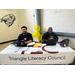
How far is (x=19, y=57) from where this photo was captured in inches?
48.1

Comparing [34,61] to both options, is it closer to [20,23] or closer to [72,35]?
[72,35]

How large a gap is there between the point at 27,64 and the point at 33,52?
9.9 inches

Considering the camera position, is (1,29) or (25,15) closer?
(1,29)

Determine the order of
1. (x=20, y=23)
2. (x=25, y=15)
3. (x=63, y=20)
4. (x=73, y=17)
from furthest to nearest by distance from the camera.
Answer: (x=20, y=23) → (x=25, y=15) → (x=63, y=20) → (x=73, y=17)

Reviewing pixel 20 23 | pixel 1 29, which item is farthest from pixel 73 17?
pixel 1 29

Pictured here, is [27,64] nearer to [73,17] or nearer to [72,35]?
[72,35]

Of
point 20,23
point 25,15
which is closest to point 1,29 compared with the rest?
point 20,23

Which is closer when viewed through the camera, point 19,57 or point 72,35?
point 19,57

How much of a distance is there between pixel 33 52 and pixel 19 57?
0.90 feet

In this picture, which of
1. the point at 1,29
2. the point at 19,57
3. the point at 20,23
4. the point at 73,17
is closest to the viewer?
the point at 19,57

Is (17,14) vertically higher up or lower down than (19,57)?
higher up

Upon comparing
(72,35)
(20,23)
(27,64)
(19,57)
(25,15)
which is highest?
(25,15)

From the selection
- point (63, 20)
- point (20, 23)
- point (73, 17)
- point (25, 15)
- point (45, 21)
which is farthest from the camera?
point (20, 23)

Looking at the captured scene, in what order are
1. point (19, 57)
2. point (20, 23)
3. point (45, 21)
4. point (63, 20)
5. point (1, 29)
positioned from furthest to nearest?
point (20, 23)
point (1, 29)
point (45, 21)
point (63, 20)
point (19, 57)
